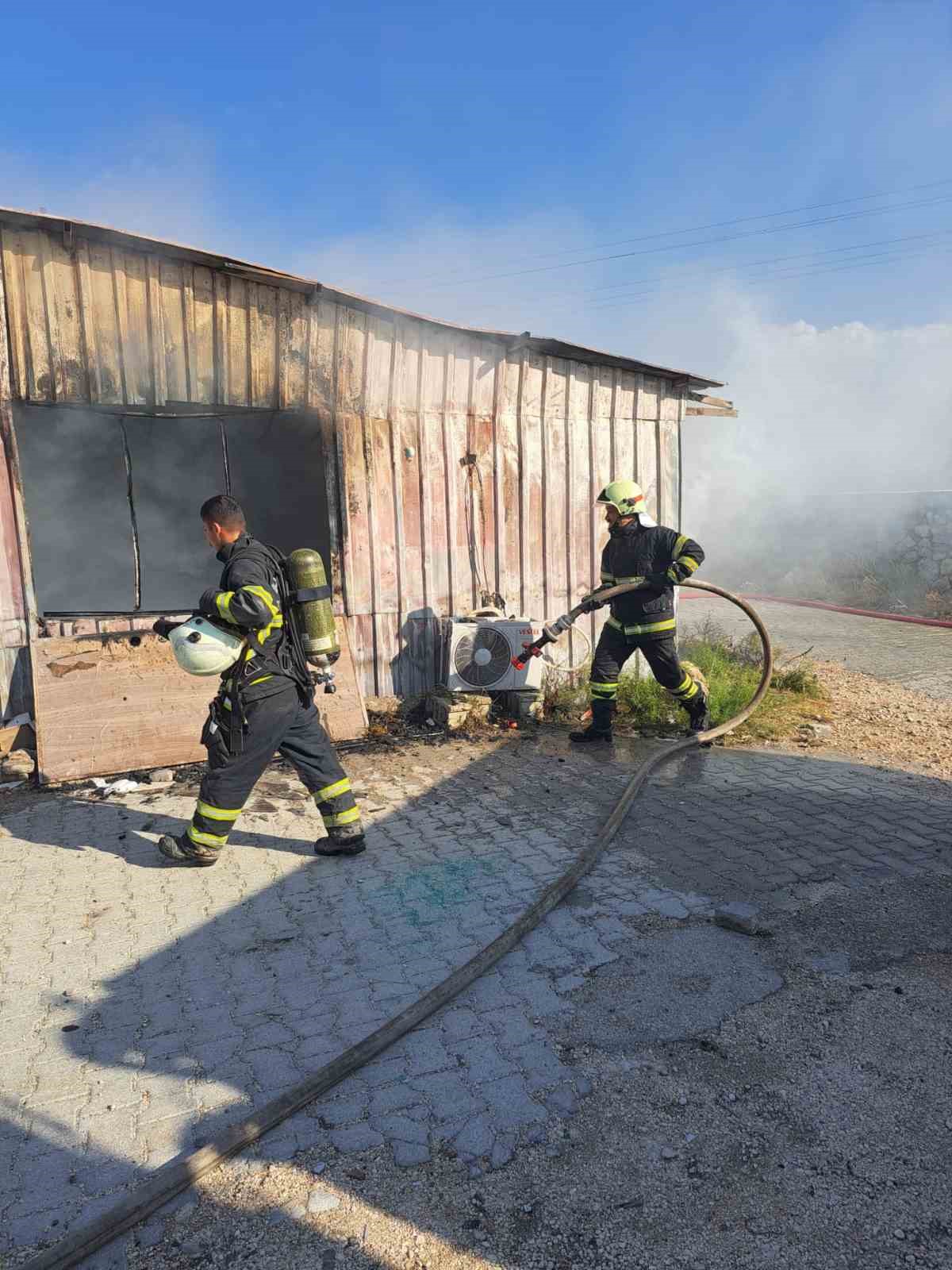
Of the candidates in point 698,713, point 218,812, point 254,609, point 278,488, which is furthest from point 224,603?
point 278,488

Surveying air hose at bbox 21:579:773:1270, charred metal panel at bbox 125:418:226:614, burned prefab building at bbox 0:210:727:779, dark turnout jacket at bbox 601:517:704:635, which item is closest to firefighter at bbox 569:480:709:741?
dark turnout jacket at bbox 601:517:704:635

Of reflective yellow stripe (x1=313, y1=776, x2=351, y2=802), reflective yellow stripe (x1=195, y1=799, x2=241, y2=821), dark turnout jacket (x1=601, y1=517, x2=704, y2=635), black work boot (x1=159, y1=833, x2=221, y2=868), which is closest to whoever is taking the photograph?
reflective yellow stripe (x1=195, y1=799, x2=241, y2=821)

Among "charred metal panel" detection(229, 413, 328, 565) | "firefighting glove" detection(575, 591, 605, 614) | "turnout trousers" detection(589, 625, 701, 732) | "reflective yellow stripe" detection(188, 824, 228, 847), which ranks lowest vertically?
"reflective yellow stripe" detection(188, 824, 228, 847)

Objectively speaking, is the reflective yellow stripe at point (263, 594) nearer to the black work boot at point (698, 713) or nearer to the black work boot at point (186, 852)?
the black work boot at point (186, 852)

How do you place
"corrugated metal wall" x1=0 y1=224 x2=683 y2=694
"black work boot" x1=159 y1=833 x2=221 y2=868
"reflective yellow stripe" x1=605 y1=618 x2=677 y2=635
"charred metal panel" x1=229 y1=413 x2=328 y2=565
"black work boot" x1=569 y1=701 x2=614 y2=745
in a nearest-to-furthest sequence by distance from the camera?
"black work boot" x1=159 y1=833 x2=221 y2=868
"corrugated metal wall" x1=0 y1=224 x2=683 y2=694
"reflective yellow stripe" x1=605 y1=618 x2=677 y2=635
"black work boot" x1=569 y1=701 x2=614 y2=745
"charred metal panel" x1=229 y1=413 x2=328 y2=565

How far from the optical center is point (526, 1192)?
95.8 inches

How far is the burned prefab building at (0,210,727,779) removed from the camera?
6125 millimetres

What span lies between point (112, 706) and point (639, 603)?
4121 millimetres

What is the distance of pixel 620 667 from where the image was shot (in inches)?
271

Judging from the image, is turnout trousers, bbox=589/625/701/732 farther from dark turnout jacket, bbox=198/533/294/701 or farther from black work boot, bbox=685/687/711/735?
dark turnout jacket, bbox=198/533/294/701

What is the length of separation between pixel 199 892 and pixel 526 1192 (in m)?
2.56

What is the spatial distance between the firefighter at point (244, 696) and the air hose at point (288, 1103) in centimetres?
134

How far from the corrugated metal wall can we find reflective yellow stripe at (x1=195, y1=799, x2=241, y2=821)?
292 centimetres

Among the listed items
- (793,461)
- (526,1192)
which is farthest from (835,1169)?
(793,461)
